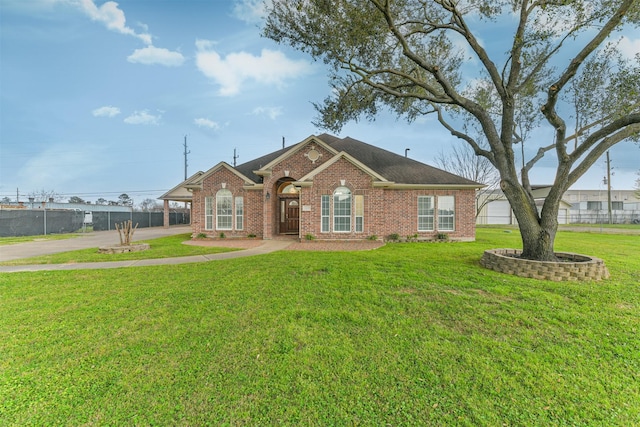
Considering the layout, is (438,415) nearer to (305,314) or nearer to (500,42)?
(305,314)

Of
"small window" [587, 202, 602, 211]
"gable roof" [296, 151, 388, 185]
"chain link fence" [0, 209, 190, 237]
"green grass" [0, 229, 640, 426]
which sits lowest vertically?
"green grass" [0, 229, 640, 426]

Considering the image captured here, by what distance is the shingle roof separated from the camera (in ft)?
45.6

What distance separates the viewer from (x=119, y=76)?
13.6 metres

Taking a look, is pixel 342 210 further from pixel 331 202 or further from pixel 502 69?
pixel 502 69

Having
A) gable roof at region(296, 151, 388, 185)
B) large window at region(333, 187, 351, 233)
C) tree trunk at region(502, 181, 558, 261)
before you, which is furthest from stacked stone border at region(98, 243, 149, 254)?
tree trunk at region(502, 181, 558, 261)

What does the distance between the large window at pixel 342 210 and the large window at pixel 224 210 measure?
6283 millimetres

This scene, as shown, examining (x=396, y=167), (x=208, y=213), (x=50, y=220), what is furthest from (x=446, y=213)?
(x=50, y=220)

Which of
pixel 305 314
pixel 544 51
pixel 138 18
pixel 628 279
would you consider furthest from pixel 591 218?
pixel 138 18

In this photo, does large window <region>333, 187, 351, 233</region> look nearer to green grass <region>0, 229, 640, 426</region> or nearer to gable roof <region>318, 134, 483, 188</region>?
gable roof <region>318, 134, 483, 188</region>

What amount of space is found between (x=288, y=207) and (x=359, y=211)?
5.50 metres

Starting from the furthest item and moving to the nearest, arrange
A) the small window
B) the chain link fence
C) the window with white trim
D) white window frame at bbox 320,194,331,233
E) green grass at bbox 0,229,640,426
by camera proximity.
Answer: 1. the small window
2. the chain link fence
3. the window with white trim
4. white window frame at bbox 320,194,331,233
5. green grass at bbox 0,229,640,426

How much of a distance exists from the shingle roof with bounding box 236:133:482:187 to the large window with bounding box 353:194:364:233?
7.13 feet

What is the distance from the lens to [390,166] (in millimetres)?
15438

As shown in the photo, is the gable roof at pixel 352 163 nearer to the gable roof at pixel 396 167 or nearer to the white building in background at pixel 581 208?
the gable roof at pixel 396 167
